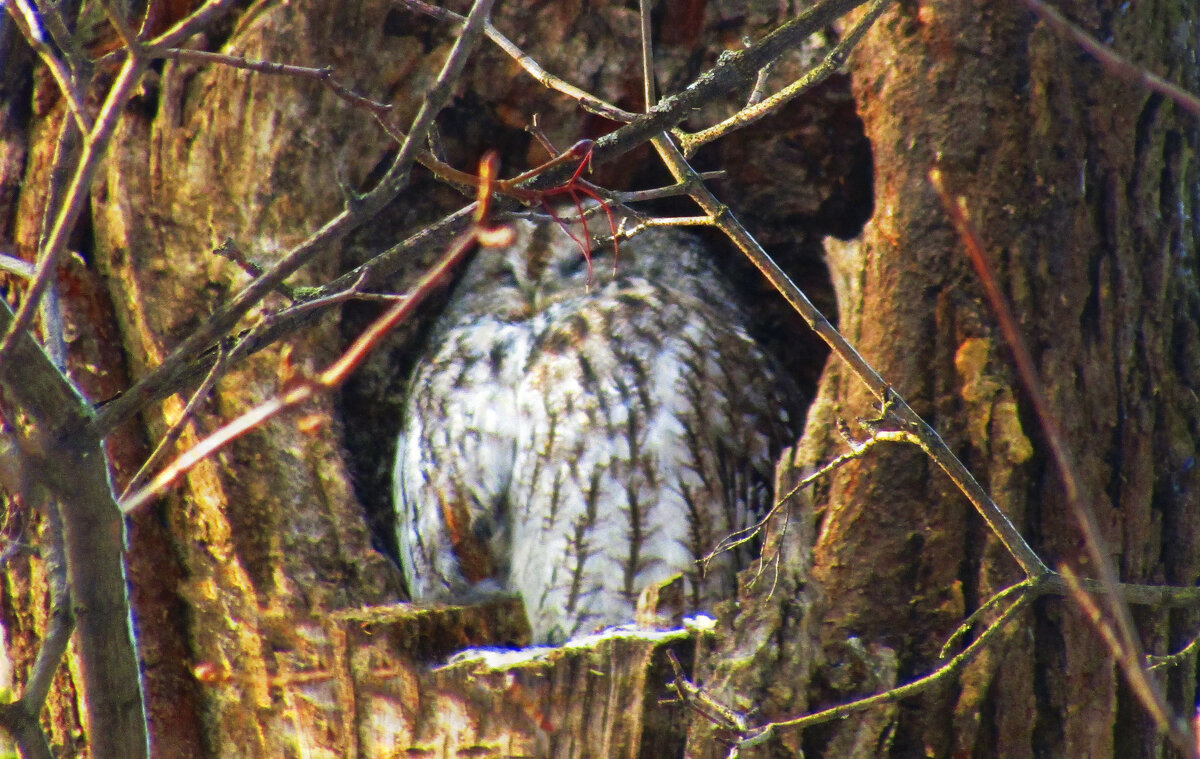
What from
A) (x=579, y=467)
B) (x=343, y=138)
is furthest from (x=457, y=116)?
(x=579, y=467)

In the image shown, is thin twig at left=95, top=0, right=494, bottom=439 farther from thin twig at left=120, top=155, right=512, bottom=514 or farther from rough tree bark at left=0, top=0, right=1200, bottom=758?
rough tree bark at left=0, top=0, right=1200, bottom=758

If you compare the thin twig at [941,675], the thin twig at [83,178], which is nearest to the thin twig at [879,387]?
the thin twig at [941,675]

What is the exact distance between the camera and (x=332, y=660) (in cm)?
197

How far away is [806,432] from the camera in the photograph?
182cm

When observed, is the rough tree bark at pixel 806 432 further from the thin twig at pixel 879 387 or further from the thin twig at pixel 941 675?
the thin twig at pixel 879 387

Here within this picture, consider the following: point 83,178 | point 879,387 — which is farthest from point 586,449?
point 83,178

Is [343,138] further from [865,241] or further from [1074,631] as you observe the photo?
[1074,631]

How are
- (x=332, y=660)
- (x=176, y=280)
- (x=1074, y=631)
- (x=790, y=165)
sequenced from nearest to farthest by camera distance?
(x=1074, y=631) < (x=332, y=660) < (x=176, y=280) < (x=790, y=165)

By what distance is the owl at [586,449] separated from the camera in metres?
2.36

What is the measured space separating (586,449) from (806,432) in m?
0.69

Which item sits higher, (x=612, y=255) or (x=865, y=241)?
(x=612, y=255)

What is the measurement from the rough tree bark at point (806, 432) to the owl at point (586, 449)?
195 millimetres

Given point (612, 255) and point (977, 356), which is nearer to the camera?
point (977, 356)

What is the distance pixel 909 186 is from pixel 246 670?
5.27 feet
